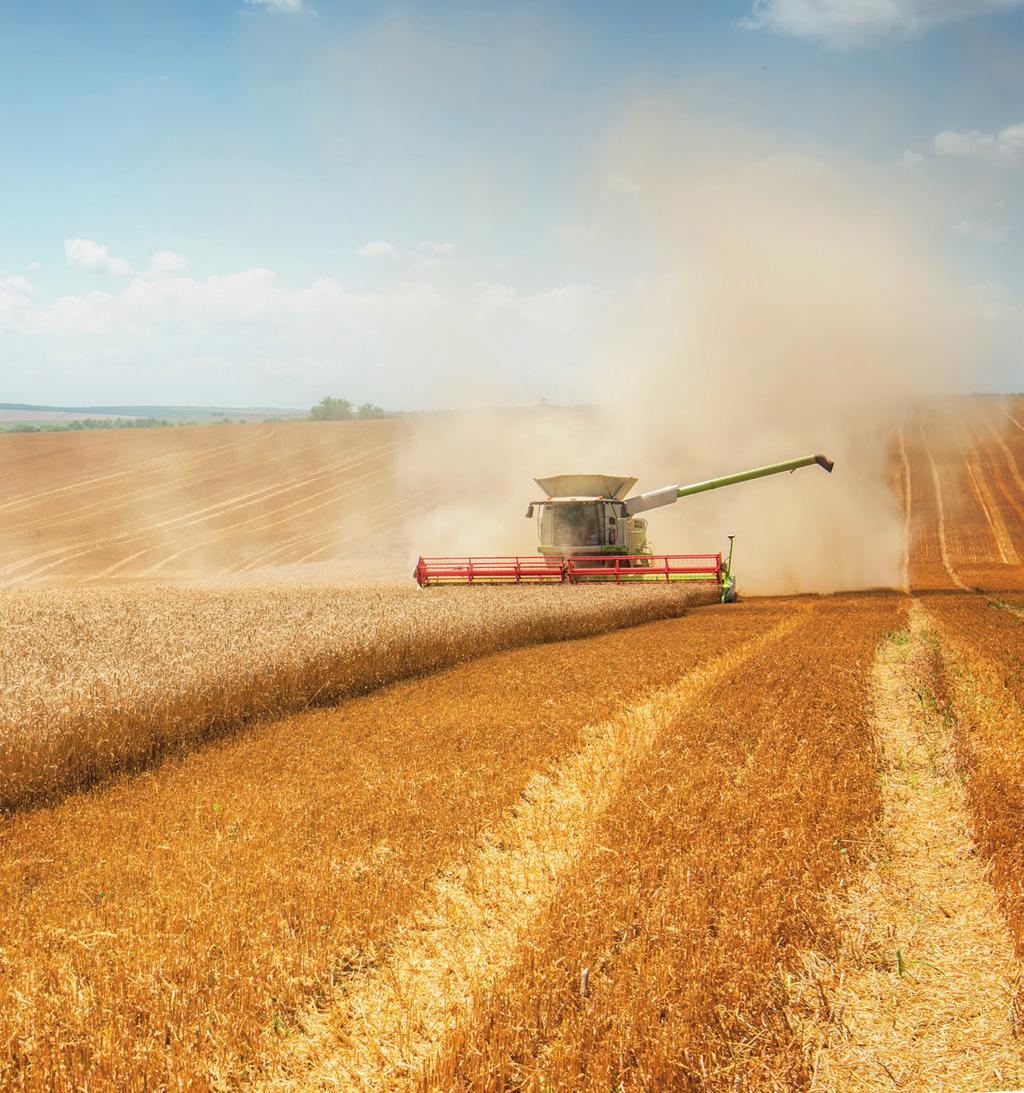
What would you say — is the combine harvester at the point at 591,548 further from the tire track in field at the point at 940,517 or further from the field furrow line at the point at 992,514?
the field furrow line at the point at 992,514

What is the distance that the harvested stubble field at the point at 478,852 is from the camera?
13.3 ft

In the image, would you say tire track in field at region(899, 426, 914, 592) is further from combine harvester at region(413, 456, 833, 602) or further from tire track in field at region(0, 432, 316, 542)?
tire track in field at region(0, 432, 316, 542)

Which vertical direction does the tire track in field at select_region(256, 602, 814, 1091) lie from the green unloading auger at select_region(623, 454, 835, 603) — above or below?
below

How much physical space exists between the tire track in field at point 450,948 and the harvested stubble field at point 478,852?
0.07 ft

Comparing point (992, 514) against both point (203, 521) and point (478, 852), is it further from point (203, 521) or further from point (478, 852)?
point (478, 852)

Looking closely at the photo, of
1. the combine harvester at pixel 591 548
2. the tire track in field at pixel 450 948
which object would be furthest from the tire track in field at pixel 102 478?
the tire track in field at pixel 450 948

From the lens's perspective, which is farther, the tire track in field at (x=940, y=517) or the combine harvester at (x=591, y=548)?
the tire track in field at (x=940, y=517)

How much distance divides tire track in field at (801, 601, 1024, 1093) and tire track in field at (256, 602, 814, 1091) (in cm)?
177

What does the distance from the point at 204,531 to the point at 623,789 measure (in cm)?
3842

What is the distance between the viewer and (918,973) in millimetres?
4711

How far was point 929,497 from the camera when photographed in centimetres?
4494

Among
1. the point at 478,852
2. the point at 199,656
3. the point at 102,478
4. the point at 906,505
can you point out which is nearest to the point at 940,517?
the point at 906,505

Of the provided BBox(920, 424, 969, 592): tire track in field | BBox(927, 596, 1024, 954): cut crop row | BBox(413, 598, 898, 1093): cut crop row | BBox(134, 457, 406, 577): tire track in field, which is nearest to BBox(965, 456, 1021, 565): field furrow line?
BBox(920, 424, 969, 592): tire track in field

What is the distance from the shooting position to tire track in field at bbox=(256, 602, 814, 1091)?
13.4 feet
